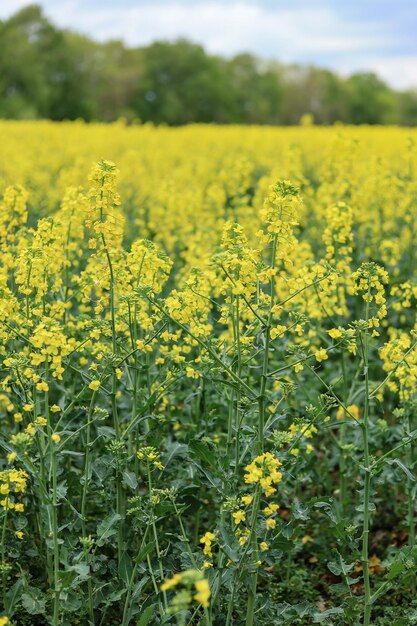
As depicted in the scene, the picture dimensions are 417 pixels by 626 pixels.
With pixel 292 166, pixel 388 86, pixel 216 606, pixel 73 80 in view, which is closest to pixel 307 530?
pixel 216 606

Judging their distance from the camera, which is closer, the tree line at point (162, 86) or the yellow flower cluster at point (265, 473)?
the yellow flower cluster at point (265, 473)

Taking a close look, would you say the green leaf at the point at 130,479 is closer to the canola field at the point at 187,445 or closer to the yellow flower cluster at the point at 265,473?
the canola field at the point at 187,445

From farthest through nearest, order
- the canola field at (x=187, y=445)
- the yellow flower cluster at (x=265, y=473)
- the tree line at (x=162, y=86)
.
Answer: the tree line at (x=162, y=86), the canola field at (x=187, y=445), the yellow flower cluster at (x=265, y=473)

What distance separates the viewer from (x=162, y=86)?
7025 centimetres

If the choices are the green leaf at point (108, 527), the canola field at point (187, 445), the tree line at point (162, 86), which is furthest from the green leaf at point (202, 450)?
the tree line at point (162, 86)

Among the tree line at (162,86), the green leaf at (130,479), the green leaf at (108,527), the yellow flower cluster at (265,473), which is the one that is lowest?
the green leaf at (108,527)

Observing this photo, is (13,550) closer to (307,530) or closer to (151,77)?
(307,530)

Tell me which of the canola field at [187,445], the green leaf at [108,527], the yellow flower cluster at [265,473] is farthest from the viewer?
the green leaf at [108,527]

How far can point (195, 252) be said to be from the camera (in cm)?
550

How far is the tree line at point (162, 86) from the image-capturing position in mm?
51781

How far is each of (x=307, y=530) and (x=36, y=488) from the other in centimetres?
176

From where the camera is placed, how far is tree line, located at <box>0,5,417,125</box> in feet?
170

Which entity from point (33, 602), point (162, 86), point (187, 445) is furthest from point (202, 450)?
point (162, 86)

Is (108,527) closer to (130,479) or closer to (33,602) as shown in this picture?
(130,479)
